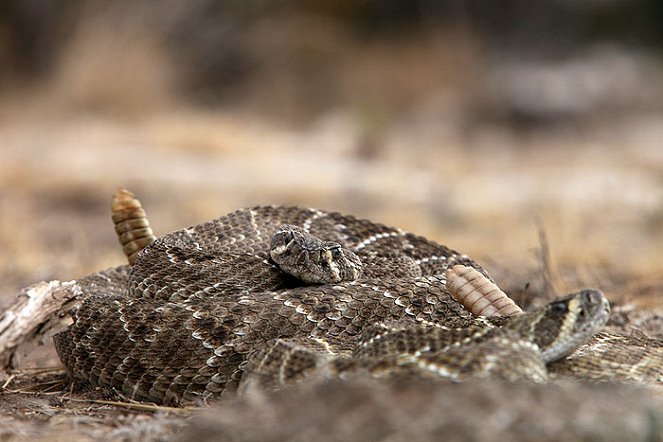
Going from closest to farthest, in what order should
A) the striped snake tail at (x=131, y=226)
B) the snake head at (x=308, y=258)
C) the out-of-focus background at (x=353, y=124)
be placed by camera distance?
the snake head at (x=308, y=258) < the striped snake tail at (x=131, y=226) < the out-of-focus background at (x=353, y=124)

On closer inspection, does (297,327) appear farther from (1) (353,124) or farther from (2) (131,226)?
(1) (353,124)

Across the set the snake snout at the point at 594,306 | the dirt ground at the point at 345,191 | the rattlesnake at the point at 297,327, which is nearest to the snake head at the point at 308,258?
the rattlesnake at the point at 297,327

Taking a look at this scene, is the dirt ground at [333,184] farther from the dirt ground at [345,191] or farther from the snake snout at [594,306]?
the snake snout at [594,306]

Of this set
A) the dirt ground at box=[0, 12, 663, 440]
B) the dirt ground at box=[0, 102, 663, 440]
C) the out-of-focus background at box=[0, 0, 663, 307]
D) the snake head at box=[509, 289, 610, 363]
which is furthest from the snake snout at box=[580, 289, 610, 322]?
the out-of-focus background at box=[0, 0, 663, 307]

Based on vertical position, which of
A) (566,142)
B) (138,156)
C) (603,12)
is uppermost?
(603,12)

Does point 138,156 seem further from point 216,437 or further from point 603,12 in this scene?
point 603,12

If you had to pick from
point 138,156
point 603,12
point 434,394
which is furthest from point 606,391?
point 603,12

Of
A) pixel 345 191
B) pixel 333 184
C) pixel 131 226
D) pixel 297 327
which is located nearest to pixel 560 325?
pixel 297 327
